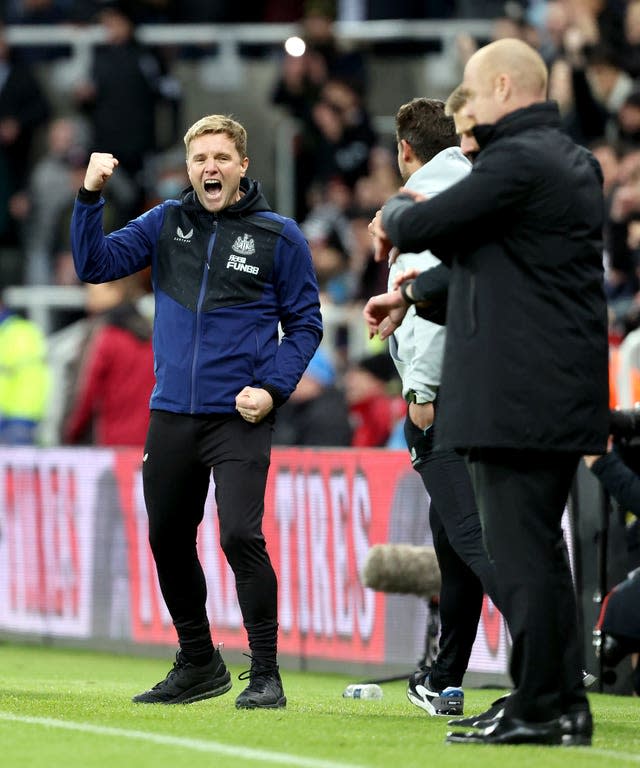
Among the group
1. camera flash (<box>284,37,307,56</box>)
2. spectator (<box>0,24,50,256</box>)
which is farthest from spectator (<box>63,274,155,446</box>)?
spectator (<box>0,24,50,256</box>)

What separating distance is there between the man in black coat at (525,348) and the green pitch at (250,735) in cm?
29

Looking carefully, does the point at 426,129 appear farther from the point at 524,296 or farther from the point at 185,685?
the point at 185,685

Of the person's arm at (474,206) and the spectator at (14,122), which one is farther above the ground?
the spectator at (14,122)

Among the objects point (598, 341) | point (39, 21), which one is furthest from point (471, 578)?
point (39, 21)

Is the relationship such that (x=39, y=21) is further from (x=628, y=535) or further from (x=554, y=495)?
(x=554, y=495)

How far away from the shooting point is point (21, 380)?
1462 cm

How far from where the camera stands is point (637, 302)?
1146 centimetres

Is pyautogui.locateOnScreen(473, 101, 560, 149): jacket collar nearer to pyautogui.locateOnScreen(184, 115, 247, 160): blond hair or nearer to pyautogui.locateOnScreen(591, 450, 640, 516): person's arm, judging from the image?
pyautogui.locateOnScreen(184, 115, 247, 160): blond hair

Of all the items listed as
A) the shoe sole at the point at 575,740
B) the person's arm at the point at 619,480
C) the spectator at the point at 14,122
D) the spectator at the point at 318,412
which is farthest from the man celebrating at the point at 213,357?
the spectator at the point at 14,122

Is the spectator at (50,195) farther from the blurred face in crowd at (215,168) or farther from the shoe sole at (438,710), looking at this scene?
the shoe sole at (438,710)

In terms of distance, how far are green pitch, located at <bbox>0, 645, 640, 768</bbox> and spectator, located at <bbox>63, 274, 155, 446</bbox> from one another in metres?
4.70

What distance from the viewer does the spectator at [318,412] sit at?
13.2 m

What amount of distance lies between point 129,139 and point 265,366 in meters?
10.1

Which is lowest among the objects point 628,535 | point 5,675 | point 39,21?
point 5,675
